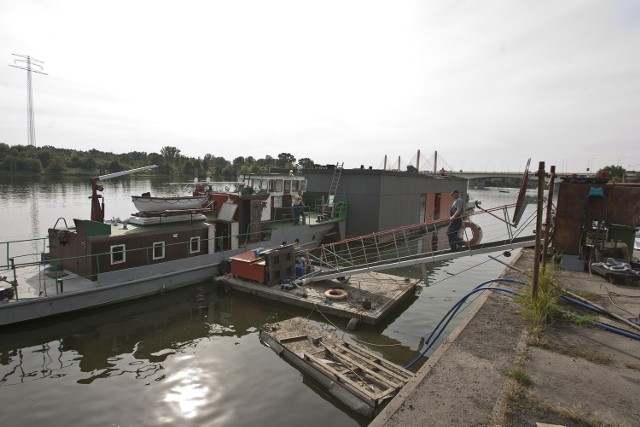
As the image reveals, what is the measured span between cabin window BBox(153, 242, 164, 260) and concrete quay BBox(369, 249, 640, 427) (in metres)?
13.0

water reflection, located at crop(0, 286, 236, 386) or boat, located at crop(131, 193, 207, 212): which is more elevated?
boat, located at crop(131, 193, 207, 212)

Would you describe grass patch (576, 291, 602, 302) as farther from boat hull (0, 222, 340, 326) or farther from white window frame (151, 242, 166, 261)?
white window frame (151, 242, 166, 261)

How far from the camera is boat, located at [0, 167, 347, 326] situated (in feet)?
43.3

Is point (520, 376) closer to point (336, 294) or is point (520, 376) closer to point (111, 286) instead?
point (336, 294)

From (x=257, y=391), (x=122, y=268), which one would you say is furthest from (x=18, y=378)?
(x=257, y=391)

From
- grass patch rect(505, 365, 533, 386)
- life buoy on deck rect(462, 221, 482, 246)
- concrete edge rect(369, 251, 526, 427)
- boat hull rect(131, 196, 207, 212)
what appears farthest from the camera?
boat hull rect(131, 196, 207, 212)

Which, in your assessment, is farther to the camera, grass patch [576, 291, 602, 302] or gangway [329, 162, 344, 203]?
gangway [329, 162, 344, 203]

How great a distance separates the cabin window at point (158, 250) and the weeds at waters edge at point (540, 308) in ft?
46.7

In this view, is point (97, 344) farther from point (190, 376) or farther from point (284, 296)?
point (284, 296)

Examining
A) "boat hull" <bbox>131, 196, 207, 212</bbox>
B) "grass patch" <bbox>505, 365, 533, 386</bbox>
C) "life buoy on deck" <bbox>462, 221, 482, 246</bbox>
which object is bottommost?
"grass patch" <bbox>505, 365, 533, 386</bbox>

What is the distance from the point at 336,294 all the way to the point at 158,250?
835cm

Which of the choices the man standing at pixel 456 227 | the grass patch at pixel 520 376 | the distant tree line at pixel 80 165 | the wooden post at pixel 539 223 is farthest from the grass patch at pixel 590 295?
the distant tree line at pixel 80 165

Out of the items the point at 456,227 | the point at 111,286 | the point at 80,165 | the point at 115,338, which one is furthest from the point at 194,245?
the point at 80,165

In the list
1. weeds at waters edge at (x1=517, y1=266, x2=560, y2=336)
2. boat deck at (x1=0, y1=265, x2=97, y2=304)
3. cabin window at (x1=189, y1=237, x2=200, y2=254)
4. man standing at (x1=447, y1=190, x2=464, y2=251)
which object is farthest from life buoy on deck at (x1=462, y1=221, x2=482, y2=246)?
boat deck at (x1=0, y1=265, x2=97, y2=304)
